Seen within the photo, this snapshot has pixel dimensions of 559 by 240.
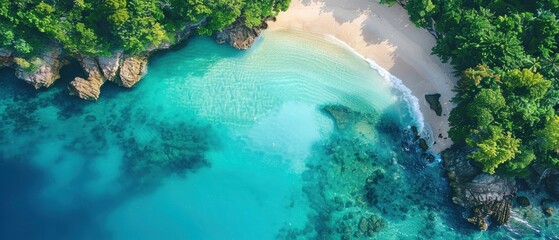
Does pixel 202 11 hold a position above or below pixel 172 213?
above

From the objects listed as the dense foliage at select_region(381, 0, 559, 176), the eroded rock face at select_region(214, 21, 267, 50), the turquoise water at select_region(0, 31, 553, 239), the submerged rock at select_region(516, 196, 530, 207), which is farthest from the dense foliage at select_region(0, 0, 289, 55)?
the submerged rock at select_region(516, 196, 530, 207)

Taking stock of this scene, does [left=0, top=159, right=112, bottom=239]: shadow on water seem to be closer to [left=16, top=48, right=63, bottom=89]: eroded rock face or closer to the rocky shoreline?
[left=16, top=48, right=63, bottom=89]: eroded rock face

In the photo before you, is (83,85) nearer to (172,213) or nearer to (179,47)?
(179,47)

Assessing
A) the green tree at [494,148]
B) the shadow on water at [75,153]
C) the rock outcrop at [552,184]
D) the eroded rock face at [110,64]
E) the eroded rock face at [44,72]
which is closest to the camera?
the green tree at [494,148]

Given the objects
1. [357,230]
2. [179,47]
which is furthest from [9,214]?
[357,230]

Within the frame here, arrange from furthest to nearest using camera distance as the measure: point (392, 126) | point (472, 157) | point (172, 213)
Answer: point (392, 126), point (172, 213), point (472, 157)

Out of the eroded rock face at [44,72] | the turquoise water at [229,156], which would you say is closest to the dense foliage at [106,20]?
the eroded rock face at [44,72]

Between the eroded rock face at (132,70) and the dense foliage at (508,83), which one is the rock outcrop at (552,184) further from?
the eroded rock face at (132,70)
